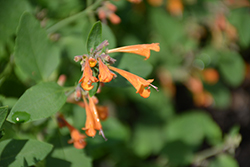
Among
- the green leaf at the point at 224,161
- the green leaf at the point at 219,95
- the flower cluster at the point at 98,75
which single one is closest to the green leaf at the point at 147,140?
the green leaf at the point at 224,161

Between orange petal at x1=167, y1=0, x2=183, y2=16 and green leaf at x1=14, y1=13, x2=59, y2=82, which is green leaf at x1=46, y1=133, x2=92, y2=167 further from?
orange petal at x1=167, y1=0, x2=183, y2=16

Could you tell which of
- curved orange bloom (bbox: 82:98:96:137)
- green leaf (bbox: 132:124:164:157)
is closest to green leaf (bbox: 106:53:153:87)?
curved orange bloom (bbox: 82:98:96:137)

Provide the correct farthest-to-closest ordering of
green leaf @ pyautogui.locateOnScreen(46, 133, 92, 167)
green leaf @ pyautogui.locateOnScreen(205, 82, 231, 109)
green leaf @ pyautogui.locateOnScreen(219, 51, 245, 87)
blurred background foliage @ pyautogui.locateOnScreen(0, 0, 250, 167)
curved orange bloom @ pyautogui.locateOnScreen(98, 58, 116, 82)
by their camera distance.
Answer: green leaf @ pyautogui.locateOnScreen(205, 82, 231, 109), green leaf @ pyautogui.locateOnScreen(219, 51, 245, 87), blurred background foliage @ pyautogui.locateOnScreen(0, 0, 250, 167), green leaf @ pyautogui.locateOnScreen(46, 133, 92, 167), curved orange bloom @ pyautogui.locateOnScreen(98, 58, 116, 82)

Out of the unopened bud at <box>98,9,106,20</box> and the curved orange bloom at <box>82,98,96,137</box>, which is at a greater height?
the unopened bud at <box>98,9,106,20</box>

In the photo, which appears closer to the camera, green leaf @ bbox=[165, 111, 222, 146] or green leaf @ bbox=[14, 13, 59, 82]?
green leaf @ bbox=[14, 13, 59, 82]

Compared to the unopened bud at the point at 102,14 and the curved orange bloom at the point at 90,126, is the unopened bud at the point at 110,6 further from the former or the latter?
the curved orange bloom at the point at 90,126
